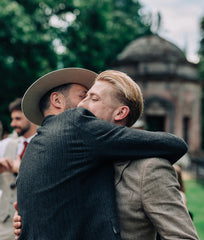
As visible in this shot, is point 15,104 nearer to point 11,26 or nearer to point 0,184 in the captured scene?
point 0,184

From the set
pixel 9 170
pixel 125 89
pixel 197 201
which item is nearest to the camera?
pixel 125 89

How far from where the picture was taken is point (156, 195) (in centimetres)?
146

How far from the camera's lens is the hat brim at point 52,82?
7.50 feet

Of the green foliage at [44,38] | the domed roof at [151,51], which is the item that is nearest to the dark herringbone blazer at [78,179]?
the green foliage at [44,38]

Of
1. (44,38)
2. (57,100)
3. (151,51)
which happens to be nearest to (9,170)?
(57,100)

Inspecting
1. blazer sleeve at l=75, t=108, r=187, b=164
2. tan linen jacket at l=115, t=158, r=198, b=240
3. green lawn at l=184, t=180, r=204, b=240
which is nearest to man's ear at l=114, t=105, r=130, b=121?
blazer sleeve at l=75, t=108, r=187, b=164

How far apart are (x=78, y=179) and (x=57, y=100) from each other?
0.92 meters

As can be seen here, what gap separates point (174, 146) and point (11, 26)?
450 inches

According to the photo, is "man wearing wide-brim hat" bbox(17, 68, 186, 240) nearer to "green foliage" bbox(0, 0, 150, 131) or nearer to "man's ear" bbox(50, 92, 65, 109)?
"man's ear" bbox(50, 92, 65, 109)

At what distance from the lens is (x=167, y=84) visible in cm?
2172

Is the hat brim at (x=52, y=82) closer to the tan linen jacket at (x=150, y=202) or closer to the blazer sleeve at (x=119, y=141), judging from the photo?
Answer: the blazer sleeve at (x=119, y=141)

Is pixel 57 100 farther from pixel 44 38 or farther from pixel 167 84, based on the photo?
pixel 167 84

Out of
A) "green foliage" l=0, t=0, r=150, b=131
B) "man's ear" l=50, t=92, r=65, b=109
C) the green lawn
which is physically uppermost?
"green foliage" l=0, t=0, r=150, b=131

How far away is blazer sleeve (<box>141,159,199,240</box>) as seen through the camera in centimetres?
142
